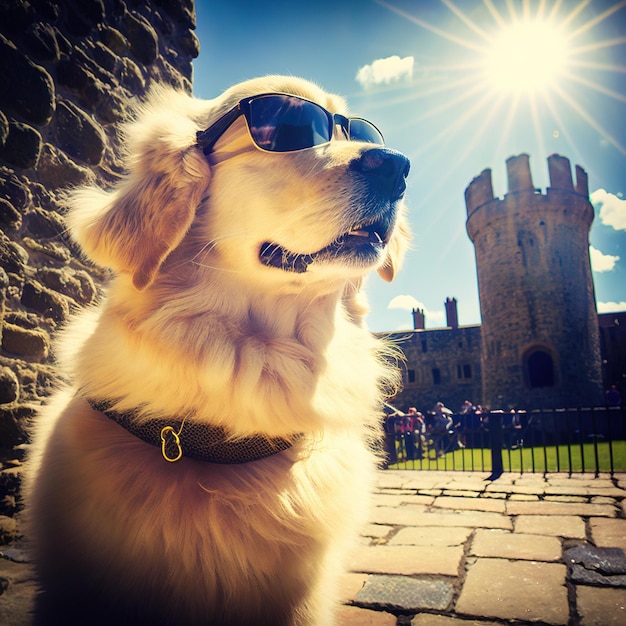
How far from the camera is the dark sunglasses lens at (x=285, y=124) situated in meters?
1.75

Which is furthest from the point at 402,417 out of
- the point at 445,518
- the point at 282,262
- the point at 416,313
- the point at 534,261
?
the point at 416,313

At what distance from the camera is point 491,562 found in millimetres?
2584

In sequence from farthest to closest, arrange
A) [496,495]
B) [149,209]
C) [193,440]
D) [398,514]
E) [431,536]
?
1. [496,495]
2. [398,514]
3. [431,536]
4. [149,209]
5. [193,440]

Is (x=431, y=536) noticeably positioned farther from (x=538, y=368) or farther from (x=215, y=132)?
(x=538, y=368)

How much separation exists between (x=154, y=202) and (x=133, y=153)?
42cm

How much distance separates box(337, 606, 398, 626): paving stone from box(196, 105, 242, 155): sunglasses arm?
80.5 inches

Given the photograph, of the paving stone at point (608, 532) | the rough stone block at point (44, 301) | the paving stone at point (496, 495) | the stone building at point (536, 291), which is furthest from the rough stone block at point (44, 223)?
the stone building at point (536, 291)

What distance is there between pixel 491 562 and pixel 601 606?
695 mm

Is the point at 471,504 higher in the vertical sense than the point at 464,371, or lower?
lower

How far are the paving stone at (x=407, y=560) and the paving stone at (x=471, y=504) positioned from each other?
134 cm

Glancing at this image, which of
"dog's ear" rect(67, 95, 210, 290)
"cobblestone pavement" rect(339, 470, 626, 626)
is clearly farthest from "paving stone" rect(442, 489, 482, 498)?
"dog's ear" rect(67, 95, 210, 290)

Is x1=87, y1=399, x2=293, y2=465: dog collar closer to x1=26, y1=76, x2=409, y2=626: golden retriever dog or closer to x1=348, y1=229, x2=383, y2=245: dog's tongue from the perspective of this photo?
x1=26, y1=76, x2=409, y2=626: golden retriever dog

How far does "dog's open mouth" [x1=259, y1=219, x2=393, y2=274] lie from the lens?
5.41 ft

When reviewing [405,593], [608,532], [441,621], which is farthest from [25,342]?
[608,532]
